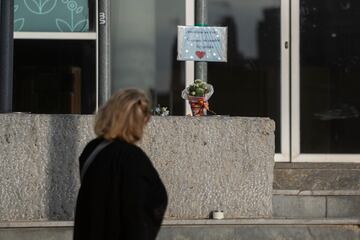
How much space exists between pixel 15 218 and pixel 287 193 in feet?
8.24

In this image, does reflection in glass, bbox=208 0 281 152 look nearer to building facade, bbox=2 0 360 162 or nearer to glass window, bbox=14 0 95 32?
building facade, bbox=2 0 360 162

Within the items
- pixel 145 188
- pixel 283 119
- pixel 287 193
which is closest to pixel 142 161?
pixel 145 188

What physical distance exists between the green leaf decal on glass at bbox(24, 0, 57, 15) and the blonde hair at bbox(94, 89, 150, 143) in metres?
4.77

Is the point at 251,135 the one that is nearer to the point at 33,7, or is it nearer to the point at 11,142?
the point at 11,142

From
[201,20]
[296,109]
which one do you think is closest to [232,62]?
[201,20]

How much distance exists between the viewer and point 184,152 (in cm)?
673

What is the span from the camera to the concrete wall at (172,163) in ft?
21.5

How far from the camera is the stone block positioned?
725 cm

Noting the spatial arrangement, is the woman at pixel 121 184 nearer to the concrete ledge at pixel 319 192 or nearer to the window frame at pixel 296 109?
the concrete ledge at pixel 319 192

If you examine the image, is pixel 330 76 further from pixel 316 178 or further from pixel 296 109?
pixel 316 178

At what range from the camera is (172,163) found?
22.0 feet

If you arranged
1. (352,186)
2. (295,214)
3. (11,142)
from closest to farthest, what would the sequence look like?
(11,142) → (295,214) → (352,186)

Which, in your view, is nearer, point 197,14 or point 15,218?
point 15,218

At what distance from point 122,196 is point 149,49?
4.93 m
